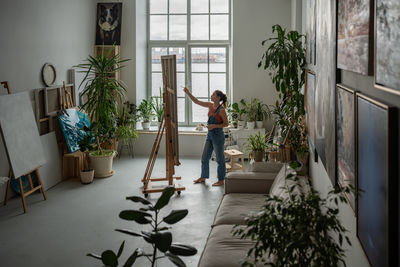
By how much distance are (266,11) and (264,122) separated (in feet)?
7.42

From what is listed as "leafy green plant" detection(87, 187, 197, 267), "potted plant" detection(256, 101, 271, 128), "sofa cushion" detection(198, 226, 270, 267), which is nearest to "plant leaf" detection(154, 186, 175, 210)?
"leafy green plant" detection(87, 187, 197, 267)

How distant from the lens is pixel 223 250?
3.94 m

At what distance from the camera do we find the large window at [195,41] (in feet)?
34.6

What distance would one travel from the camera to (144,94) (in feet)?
35.4

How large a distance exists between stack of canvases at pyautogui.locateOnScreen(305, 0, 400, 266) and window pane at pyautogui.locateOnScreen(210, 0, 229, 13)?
24.8ft

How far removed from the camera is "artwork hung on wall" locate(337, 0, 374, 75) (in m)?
2.00

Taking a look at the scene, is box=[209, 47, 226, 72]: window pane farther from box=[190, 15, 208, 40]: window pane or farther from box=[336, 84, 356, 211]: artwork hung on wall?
box=[336, 84, 356, 211]: artwork hung on wall

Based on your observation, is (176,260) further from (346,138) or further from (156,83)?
(156,83)

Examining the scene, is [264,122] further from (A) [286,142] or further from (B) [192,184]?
(A) [286,142]

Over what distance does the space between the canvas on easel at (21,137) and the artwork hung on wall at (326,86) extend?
4.22 metres

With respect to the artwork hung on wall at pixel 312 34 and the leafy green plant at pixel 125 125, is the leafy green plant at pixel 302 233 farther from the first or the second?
the leafy green plant at pixel 125 125

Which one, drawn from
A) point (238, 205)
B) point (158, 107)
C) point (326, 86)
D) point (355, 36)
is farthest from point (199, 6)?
point (355, 36)

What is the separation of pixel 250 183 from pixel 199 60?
217 inches

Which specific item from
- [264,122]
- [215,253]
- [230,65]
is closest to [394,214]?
[215,253]
